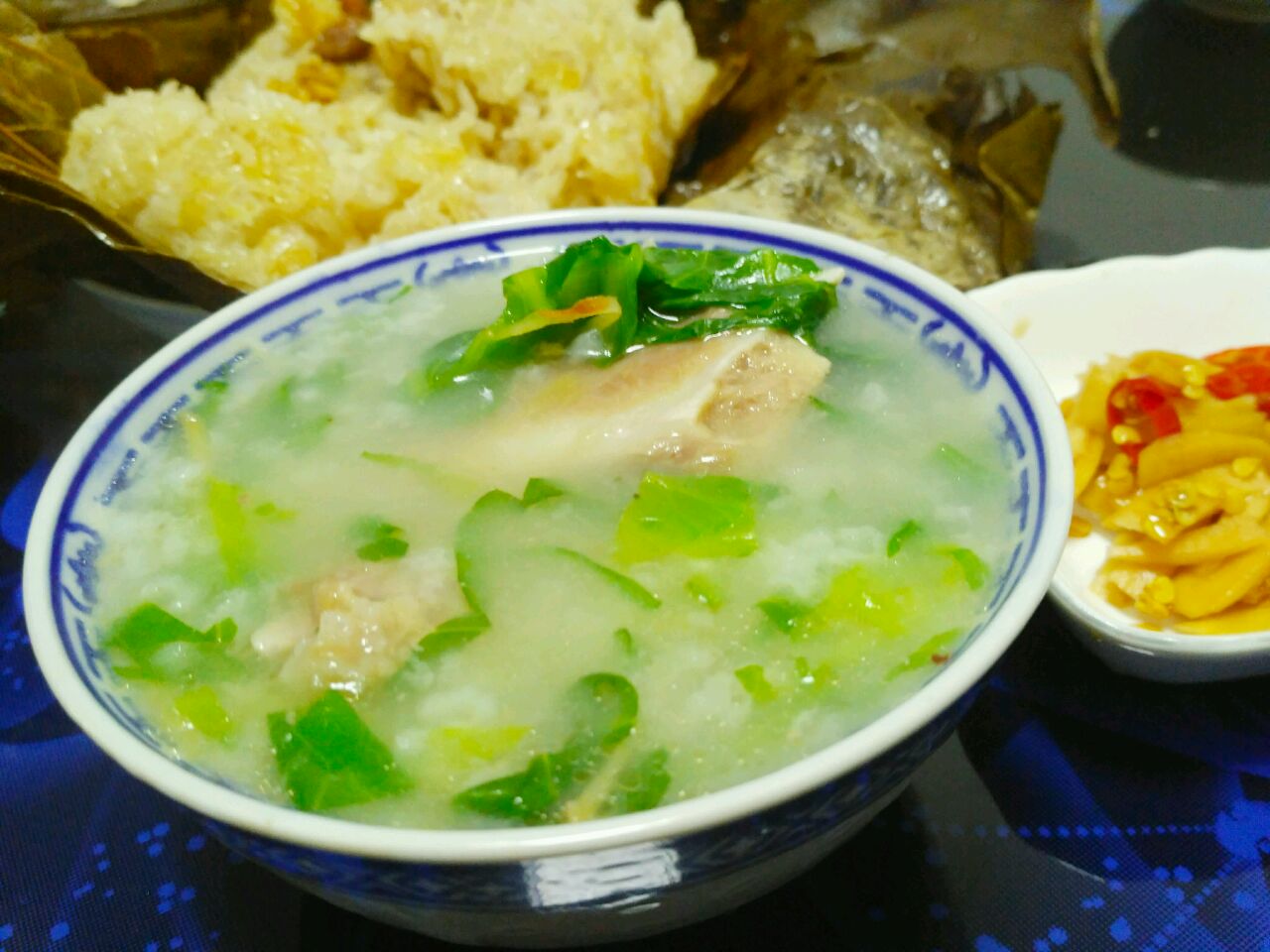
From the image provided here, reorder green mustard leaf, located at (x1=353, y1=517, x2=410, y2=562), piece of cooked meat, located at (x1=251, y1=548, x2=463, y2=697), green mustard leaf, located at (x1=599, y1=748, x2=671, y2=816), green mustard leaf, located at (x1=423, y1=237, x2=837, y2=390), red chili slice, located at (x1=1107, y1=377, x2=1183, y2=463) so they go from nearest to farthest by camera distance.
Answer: green mustard leaf, located at (x1=599, y1=748, x2=671, y2=816)
piece of cooked meat, located at (x1=251, y1=548, x2=463, y2=697)
green mustard leaf, located at (x1=353, y1=517, x2=410, y2=562)
green mustard leaf, located at (x1=423, y1=237, x2=837, y2=390)
red chili slice, located at (x1=1107, y1=377, x2=1183, y2=463)

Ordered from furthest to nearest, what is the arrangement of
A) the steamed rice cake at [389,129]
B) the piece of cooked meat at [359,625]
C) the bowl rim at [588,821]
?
1. the steamed rice cake at [389,129]
2. the piece of cooked meat at [359,625]
3. the bowl rim at [588,821]

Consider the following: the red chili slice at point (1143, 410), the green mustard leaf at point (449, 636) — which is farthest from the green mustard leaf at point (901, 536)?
the red chili slice at point (1143, 410)

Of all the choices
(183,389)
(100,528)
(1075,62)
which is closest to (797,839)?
(100,528)

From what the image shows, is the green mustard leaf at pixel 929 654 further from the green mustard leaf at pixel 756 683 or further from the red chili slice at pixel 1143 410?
the red chili slice at pixel 1143 410

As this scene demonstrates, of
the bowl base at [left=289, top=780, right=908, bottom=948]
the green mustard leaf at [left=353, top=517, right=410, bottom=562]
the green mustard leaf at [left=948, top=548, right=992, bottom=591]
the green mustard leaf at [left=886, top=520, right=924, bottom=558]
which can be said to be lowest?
the bowl base at [left=289, top=780, right=908, bottom=948]

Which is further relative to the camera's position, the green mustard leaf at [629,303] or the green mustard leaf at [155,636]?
the green mustard leaf at [629,303]

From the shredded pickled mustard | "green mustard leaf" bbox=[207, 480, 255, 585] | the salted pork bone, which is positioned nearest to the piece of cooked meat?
"green mustard leaf" bbox=[207, 480, 255, 585]

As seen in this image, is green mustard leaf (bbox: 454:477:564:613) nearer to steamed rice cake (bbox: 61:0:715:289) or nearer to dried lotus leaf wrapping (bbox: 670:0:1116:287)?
steamed rice cake (bbox: 61:0:715:289)

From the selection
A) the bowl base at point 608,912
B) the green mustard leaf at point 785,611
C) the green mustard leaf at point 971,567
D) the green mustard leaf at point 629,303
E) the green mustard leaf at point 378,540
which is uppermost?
the green mustard leaf at point 629,303
